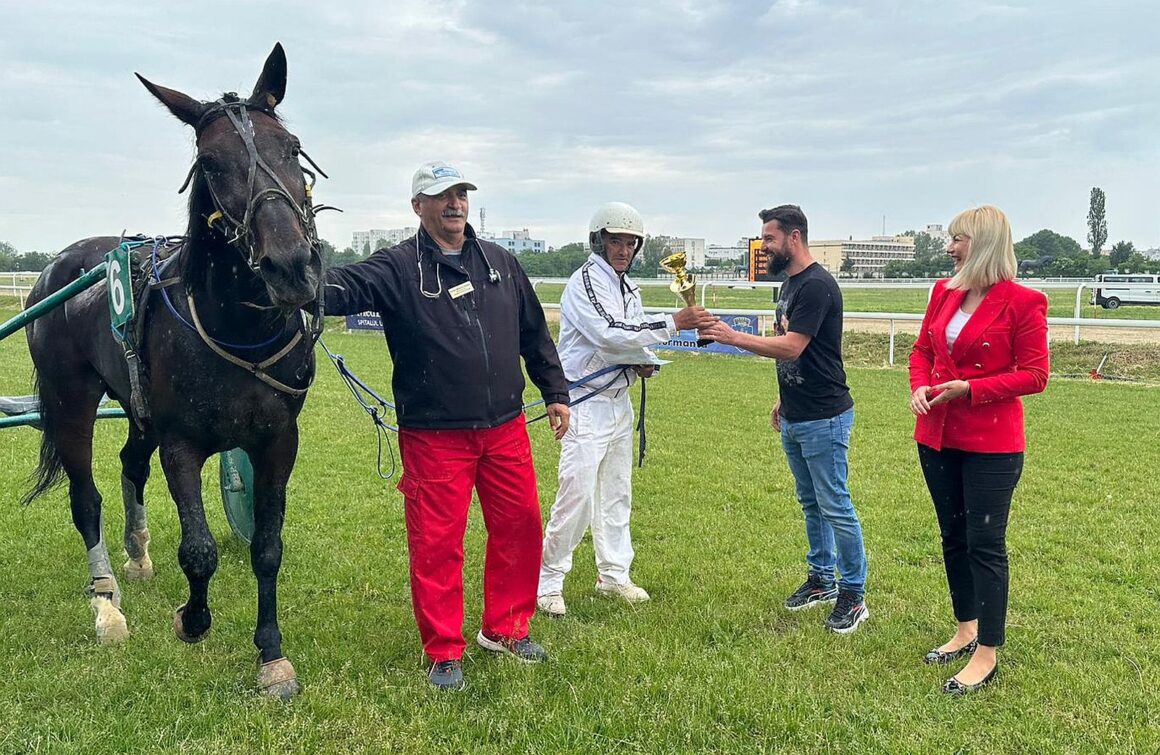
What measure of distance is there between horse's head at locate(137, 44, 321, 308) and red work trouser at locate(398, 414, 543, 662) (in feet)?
3.43

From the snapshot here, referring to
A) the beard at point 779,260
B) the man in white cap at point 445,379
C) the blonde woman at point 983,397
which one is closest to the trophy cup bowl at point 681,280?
the beard at point 779,260

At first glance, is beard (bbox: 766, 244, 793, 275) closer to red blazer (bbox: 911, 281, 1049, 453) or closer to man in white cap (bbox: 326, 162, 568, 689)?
red blazer (bbox: 911, 281, 1049, 453)

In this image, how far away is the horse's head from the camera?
2.73m

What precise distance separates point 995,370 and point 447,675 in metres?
2.71

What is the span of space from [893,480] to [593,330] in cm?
407

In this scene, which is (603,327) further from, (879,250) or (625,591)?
(879,250)

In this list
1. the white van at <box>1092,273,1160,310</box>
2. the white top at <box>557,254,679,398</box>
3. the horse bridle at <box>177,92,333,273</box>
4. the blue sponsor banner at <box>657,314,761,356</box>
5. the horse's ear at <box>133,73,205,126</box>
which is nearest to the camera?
the horse bridle at <box>177,92,333,273</box>

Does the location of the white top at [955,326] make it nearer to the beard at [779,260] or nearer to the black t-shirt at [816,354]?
the black t-shirt at [816,354]

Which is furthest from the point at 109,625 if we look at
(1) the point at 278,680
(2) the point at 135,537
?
(1) the point at 278,680

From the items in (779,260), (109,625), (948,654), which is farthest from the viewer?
(779,260)

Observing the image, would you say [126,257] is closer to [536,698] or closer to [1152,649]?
[536,698]

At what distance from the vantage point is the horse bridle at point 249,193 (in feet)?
9.30

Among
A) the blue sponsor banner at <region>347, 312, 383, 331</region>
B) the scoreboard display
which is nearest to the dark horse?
the blue sponsor banner at <region>347, 312, 383, 331</region>

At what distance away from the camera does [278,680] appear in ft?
11.5
